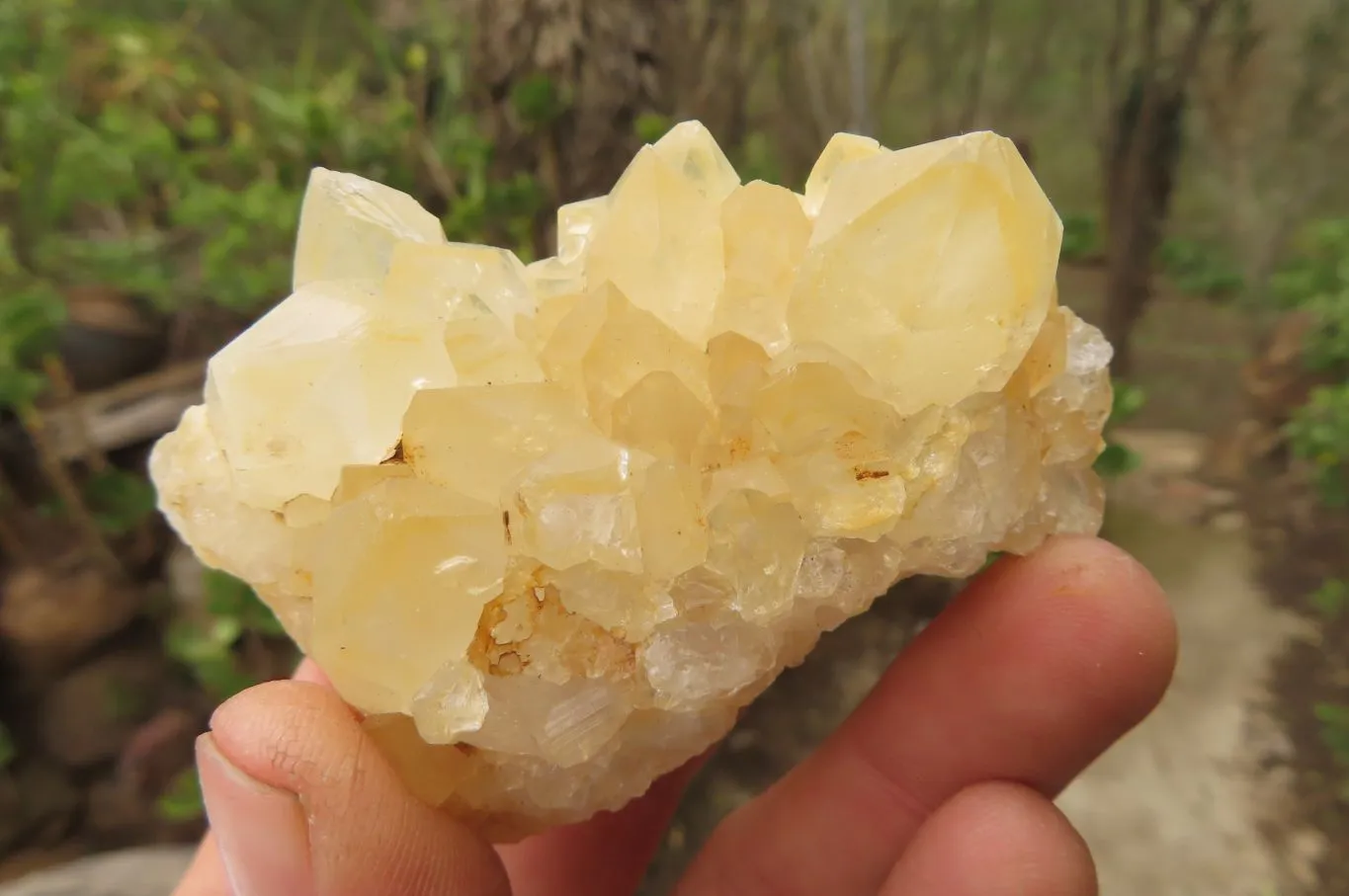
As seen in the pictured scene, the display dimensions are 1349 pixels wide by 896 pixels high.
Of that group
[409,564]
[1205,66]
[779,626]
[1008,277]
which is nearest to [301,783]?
[409,564]

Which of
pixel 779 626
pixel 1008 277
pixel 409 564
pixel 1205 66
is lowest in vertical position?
pixel 1205 66

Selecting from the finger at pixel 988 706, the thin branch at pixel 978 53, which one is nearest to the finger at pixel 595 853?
the finger at pixel 988 706

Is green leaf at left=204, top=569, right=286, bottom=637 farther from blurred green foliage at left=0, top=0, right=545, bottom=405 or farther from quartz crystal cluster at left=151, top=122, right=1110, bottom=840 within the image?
quartz crystal cluster at left=151, top=122, right=1110, bottom=840

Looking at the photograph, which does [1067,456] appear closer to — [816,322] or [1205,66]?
[816,322]

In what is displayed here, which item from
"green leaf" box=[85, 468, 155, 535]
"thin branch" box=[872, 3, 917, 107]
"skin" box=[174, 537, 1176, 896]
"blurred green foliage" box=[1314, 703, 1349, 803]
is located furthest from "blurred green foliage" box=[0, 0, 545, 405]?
"blurred green foliage" box=[1314, 703, 1349, 803]

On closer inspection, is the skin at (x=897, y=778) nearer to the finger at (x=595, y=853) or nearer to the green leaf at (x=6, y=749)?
the finger at (x=595, y=853)

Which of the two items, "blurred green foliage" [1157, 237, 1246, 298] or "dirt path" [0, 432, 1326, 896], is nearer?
"dirt path" [0, 432, 1326, 896]
